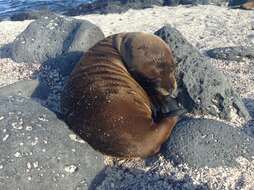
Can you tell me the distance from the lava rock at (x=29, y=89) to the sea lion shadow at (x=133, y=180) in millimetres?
1807

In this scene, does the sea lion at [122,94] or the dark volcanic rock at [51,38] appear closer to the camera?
the sea lion at [122,94]

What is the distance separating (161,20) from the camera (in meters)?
11.6

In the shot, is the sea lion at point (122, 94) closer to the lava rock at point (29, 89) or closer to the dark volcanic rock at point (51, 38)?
the lava rock at point (29, 89)

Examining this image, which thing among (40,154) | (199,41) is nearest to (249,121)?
(40,154)

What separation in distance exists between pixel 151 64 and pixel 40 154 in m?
1.47

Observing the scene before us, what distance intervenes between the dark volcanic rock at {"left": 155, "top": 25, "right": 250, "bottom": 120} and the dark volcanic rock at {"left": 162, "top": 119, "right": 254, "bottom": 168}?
19.3 inches

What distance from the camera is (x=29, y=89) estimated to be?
6.30m

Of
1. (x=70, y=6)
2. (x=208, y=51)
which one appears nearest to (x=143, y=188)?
(x=208, y=51)

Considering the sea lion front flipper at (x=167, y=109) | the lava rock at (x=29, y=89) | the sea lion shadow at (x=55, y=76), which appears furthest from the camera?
the sea lion shadow at (x=55, y=76)

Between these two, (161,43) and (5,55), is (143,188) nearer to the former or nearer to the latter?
(161,43)

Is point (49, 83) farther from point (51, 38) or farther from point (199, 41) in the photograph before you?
point (199, 41)

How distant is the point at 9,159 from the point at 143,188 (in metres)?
1.21

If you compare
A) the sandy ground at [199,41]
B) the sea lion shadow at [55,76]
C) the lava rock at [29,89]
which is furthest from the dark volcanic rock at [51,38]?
the lava rock at [29,89]

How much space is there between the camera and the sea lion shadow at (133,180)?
4.61 m
